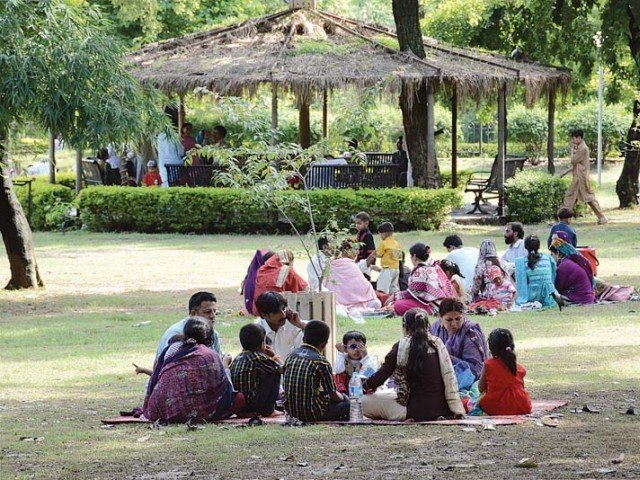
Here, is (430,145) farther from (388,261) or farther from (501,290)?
(501,290)

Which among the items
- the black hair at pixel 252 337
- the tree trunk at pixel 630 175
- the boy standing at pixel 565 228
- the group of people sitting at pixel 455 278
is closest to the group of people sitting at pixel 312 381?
the black hair at pixel 252 337

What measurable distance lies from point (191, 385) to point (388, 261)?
723 centimetres

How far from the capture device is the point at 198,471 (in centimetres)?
765

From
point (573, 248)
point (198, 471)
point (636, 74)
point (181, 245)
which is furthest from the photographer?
point (636, 74)

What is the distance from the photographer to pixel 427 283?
1424cm

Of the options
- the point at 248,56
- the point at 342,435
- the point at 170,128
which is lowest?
the point at 342,435

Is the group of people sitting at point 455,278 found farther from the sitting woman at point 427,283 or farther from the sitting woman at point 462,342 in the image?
the sitting woman at point 462,342

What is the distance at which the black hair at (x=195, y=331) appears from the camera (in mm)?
9211

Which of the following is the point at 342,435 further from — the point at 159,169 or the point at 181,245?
the point at 159,169

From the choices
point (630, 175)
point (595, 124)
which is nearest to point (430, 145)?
point (630, 175)

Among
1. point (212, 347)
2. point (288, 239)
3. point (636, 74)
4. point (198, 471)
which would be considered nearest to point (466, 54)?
point (636, 74)

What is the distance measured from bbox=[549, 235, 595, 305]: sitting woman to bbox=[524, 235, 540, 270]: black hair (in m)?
0.75

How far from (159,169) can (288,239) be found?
475cm

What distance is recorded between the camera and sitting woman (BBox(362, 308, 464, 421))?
29.6 ft
